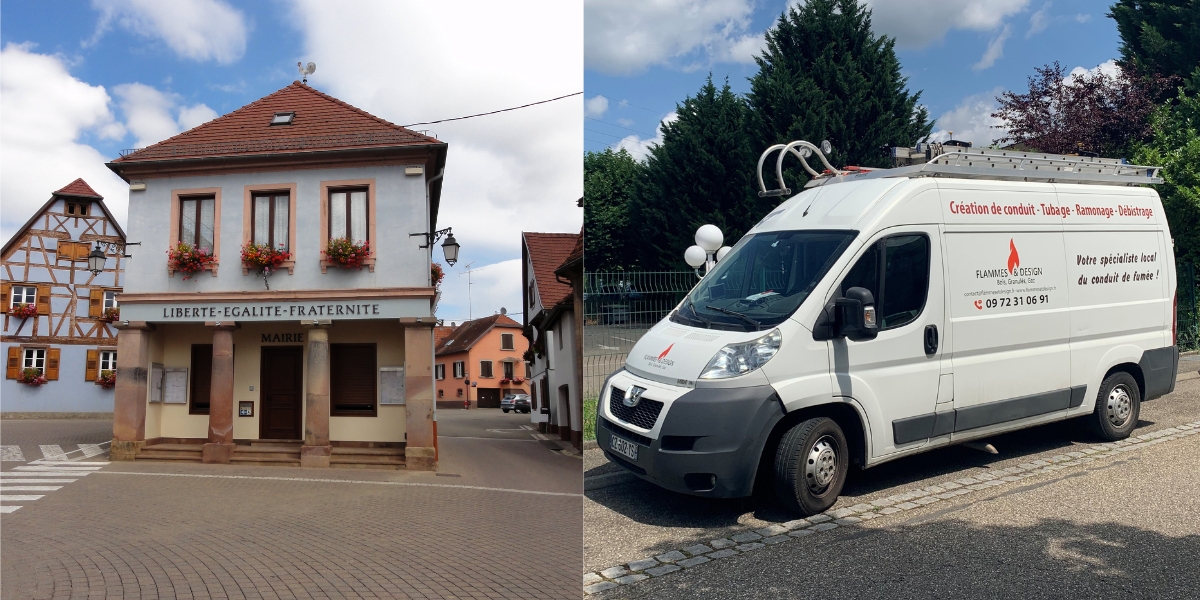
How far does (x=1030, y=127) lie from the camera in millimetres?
12305


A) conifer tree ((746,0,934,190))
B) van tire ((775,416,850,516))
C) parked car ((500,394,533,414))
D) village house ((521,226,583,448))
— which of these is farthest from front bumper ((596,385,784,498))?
conifer tree ((746,0,934,190))

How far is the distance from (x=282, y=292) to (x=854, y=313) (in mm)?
2697

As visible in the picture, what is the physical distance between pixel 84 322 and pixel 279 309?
1.85ft

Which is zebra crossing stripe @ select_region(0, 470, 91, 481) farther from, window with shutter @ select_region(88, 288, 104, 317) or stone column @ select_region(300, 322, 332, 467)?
stone column @ select_region(300, 322, 332, 467)

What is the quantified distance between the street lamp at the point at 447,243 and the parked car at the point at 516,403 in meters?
0.44

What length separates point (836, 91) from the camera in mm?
18578

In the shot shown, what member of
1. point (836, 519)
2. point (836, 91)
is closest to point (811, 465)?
point (836, 519)

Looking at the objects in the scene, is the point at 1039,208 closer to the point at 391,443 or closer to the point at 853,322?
the point at 853,322

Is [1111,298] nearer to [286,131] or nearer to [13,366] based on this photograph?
[286,131]

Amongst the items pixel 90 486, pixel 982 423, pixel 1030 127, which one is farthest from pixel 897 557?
pixel 1030 127

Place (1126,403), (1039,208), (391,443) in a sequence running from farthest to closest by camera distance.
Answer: (1126,403), (1039,208), (391,443)

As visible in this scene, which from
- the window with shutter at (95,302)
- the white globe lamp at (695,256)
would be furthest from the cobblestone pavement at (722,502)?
the white globe lamp at (695,256)

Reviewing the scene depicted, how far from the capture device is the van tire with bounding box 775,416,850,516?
401 cm

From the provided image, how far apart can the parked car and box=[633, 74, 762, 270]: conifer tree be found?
1578 centimetres
